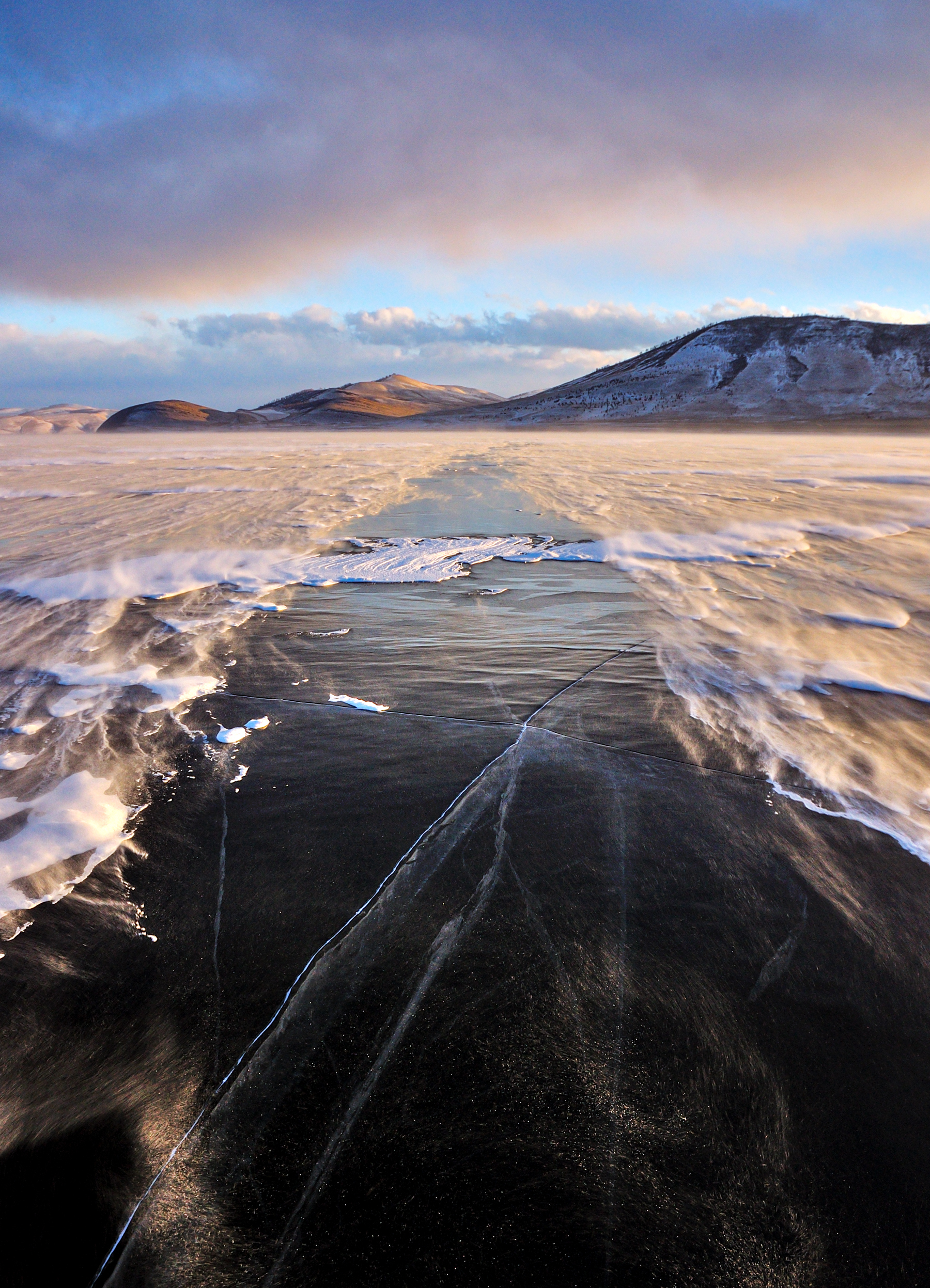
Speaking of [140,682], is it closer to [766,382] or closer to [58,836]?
[58,836]

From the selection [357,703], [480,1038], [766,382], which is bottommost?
[480,1038]

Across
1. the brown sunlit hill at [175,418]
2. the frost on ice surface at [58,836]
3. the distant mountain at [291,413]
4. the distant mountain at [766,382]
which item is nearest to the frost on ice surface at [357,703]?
the frost on ice surface at [58,836]

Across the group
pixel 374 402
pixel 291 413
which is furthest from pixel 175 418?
pixel 374 402

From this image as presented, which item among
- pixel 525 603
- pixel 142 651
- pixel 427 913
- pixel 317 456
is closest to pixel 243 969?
pixel 427 913

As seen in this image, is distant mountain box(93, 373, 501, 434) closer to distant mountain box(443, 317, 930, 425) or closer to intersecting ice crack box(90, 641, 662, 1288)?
distant mountain box(443, 317, 930, 425)

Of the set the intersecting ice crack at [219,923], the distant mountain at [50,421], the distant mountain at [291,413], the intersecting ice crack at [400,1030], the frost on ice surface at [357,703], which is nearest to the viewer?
the intersecting ice crack at [400,1030]

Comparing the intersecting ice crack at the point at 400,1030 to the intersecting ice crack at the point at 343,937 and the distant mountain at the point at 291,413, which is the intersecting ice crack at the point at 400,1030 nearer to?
the intersecting ice crack at the point at 343,937

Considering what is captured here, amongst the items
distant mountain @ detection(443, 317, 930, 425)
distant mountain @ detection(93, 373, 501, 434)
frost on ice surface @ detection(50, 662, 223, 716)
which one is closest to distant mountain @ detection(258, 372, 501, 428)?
distant mountain @ detection(93, 373, 501, 434)
